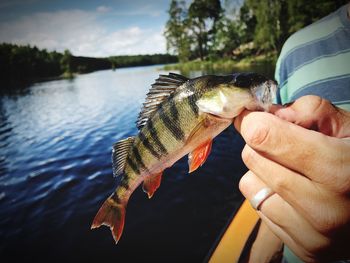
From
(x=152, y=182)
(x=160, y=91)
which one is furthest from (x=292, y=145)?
(x=152, y=182)

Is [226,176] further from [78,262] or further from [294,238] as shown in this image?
[294,238]

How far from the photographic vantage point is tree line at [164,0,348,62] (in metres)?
34.6

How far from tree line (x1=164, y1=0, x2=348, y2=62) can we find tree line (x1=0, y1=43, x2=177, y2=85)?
4310 centimetres

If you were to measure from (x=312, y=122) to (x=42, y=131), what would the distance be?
1636 cm

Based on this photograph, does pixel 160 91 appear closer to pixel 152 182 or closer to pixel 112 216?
pixel 152 182

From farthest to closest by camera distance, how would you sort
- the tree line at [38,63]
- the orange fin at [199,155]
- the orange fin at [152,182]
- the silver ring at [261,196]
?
the tree line at [38,63], the orange fin at [152,182], the orange fin at [199,155], the silver ring at [261,196]

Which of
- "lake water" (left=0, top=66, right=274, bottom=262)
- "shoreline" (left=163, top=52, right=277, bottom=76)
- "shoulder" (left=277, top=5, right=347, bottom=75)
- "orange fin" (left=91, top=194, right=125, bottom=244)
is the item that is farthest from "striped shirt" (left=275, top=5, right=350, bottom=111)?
"shoreline" (left=163, top=52, right=277, bottom=76)

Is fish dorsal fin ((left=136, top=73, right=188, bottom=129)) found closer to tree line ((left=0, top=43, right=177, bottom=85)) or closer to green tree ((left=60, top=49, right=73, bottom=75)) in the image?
tree line ((left=0, top=43, right=177, bottom=85))

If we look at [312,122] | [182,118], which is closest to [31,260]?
[182,118]

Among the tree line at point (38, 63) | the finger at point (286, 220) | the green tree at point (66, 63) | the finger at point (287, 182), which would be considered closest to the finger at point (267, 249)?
the finger at point (286, 220)

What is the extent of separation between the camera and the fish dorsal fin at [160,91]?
Result: 1.80m

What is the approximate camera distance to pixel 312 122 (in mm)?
1165

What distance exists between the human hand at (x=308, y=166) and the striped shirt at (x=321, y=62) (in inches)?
41.3

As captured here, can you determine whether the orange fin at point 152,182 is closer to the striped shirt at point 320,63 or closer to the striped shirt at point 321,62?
the striped shirt at point 320,63
